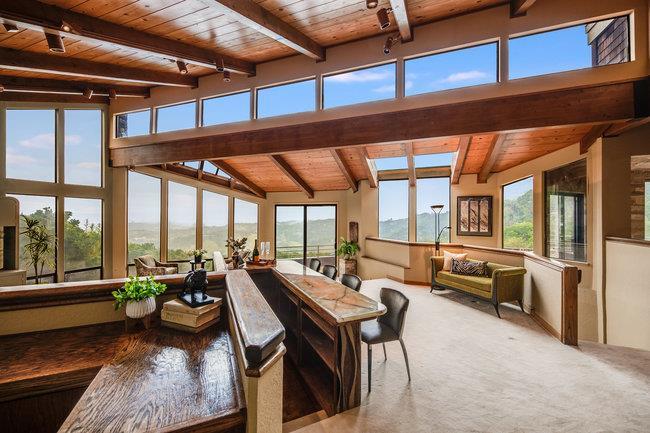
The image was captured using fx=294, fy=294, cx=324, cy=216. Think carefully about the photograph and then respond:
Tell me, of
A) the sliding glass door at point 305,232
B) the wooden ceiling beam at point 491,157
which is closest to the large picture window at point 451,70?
the wooden ceiling beam at point 491,157

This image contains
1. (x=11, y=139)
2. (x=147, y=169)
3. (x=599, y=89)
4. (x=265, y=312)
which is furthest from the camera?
(x=147, y=169)

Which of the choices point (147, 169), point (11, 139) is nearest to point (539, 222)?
point (147, 169)

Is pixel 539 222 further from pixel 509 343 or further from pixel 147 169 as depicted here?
pixel 147 169

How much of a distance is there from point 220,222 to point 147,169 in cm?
243

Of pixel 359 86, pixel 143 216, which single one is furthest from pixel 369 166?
pixel 143 216

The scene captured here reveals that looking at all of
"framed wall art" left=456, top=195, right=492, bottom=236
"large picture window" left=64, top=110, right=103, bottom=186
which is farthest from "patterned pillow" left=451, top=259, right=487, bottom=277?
"large picture window" left=64, top=110, right=103, bottom=186

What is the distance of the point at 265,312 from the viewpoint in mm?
1453

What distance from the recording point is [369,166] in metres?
7.01

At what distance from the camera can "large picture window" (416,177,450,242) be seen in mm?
7371

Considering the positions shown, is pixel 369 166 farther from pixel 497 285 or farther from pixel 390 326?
pixel 390 326

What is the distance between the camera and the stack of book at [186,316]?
177 centimetres

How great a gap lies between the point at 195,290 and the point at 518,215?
671 cm

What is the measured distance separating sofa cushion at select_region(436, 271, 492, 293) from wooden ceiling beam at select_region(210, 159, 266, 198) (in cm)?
581

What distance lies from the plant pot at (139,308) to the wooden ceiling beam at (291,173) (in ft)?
17.1
